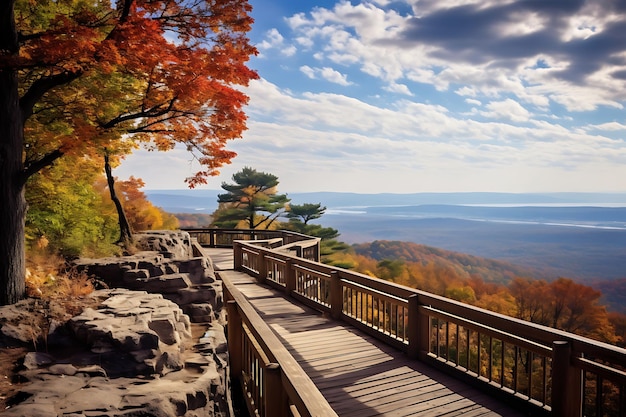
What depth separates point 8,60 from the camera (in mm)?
7648

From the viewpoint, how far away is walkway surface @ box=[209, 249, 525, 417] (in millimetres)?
5457

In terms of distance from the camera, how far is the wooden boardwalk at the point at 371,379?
546cm

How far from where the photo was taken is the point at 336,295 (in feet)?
31.3

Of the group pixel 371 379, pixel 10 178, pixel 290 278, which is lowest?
pixel 371 379

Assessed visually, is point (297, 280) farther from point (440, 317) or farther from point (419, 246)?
point (419, 246)

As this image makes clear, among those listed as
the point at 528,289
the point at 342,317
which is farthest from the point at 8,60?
the point at 528,289

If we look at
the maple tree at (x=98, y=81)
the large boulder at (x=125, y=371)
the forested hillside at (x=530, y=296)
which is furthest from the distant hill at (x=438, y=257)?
the large boulder at (x=125, y=371)

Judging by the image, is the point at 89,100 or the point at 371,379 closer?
the point at 371,379

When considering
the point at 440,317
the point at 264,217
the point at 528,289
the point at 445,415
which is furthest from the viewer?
the point at 528,289

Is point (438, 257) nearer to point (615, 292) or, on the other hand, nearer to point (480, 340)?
point (615, 292)

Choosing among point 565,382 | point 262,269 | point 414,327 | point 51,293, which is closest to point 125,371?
point 51,293

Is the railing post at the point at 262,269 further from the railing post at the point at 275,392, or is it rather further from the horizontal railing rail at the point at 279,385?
the railing post at the point at 275,392

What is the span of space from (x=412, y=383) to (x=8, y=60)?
328 inches

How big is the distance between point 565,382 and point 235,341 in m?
4.90
